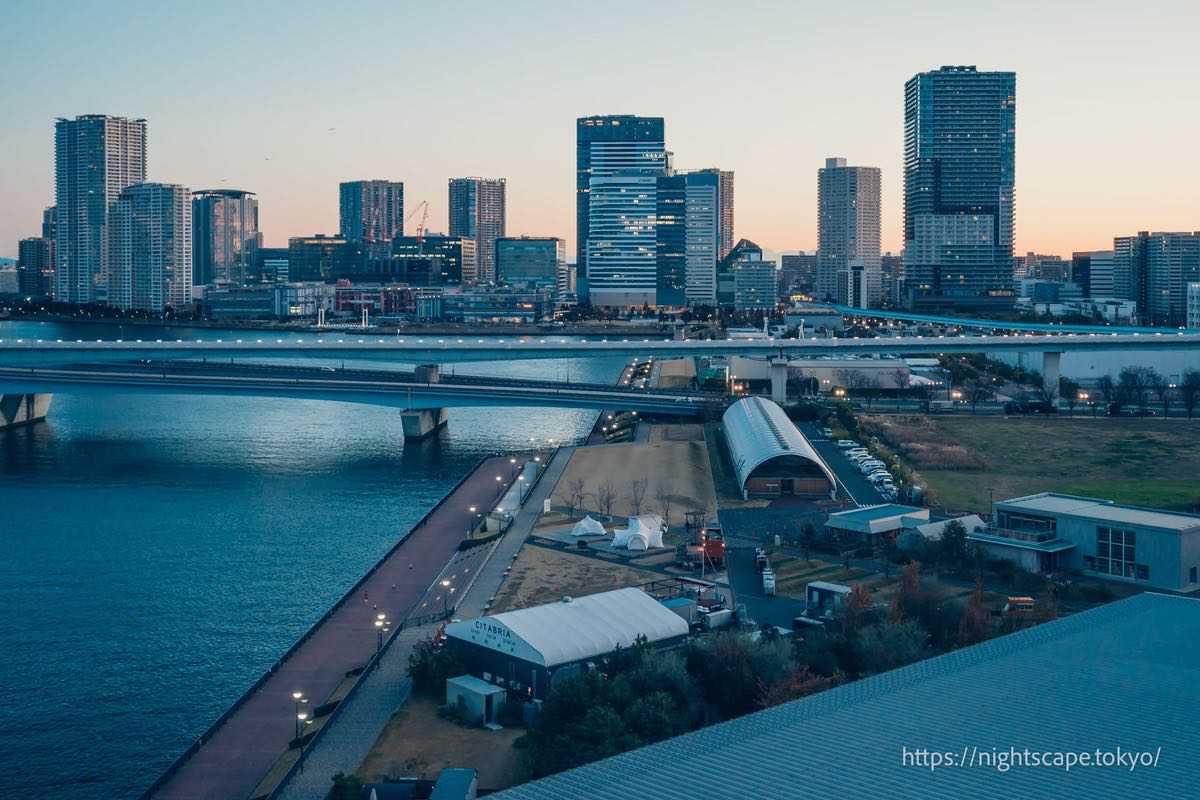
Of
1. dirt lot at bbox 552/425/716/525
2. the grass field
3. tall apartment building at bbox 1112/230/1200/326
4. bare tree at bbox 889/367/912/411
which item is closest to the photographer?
dirt lot at bbox 552/425/716/525

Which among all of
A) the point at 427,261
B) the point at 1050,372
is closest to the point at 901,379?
the point at 1050,372

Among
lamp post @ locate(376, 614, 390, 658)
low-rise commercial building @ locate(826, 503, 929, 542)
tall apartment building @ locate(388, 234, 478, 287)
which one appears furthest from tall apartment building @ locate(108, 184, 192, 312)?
lamp post @ locate(376, 614, 390, 658)

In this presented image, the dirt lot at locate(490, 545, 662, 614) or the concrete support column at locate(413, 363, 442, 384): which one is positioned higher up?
the concrete support column at locate(413, 363, 442, 384)

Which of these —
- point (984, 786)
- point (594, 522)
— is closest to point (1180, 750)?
point (984, 786)

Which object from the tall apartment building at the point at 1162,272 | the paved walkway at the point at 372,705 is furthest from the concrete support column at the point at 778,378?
the tall apartment building at the point at 1162,272

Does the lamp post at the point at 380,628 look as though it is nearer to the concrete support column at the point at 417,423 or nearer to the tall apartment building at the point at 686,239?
the concrete support column at the point at 417,423

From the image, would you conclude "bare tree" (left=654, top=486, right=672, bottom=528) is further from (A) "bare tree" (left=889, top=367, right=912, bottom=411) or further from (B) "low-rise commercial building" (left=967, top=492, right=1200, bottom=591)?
(A) "bare tree" (left=889, top=367, right=912, bottom=411)

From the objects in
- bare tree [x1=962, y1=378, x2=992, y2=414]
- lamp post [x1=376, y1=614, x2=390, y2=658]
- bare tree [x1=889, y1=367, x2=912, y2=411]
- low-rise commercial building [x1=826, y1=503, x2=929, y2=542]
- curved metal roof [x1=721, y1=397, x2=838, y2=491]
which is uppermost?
bare tree [x1=889, y1=367, x2=912, y2=411]
